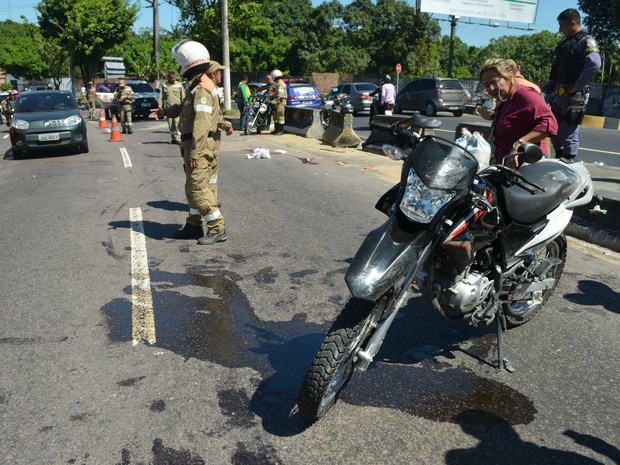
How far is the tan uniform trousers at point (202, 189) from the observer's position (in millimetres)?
5949

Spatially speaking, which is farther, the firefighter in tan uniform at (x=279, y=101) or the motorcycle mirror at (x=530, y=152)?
the firefighter in tan uniform at (x=279, y=101)

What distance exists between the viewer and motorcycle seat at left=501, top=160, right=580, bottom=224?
11.3ft

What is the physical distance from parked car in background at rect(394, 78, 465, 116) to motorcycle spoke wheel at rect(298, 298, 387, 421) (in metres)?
24.2

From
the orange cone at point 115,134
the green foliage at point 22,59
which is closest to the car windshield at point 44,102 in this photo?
the orange cone at point 115,134

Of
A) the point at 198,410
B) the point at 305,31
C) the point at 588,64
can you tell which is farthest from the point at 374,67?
the point at 198,410

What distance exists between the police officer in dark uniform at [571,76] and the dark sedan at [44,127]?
11.1 metres

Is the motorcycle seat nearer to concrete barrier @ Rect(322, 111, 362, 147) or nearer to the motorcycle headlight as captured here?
the motorcycle headlight

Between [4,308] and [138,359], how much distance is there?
148 centimetres

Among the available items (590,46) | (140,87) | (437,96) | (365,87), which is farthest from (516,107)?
(365,87)

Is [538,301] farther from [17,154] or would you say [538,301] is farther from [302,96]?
[302,96]

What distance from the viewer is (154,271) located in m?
5.34

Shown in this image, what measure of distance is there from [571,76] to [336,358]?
4.90 meters

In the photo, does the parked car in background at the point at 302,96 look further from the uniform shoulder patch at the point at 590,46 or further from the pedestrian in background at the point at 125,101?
the uniform shoulder patch at the point at 590,46

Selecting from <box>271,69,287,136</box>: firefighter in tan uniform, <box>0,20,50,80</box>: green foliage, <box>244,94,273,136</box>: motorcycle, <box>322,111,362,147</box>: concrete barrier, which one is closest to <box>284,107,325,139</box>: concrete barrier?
<box>271,69,287,136</box>: firefighter in tan uniform
